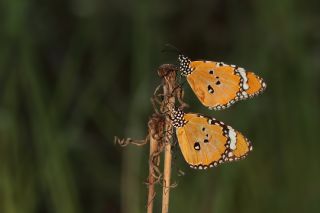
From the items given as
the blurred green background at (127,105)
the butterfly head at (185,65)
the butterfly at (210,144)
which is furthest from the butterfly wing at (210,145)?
the blurred green background at (127,105)

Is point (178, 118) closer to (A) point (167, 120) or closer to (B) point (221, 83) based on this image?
(A) point (167, 120)

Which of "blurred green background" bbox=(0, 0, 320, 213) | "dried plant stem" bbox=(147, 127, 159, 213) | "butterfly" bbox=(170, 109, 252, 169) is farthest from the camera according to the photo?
"blurred green background" bbox=(0, 0, 320, 213)

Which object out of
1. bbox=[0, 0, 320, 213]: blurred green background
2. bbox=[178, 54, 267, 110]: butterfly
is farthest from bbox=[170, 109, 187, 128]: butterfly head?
bbox=[0, 0, 320, 213]: blurred green background

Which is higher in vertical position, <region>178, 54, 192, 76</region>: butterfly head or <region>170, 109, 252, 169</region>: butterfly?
<region>178, 54, 192, 76</region>: butterfly head

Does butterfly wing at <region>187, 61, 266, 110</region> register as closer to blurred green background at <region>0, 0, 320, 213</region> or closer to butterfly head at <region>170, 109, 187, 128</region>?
butterfly head at <region>170, 109, 187, 128</region>

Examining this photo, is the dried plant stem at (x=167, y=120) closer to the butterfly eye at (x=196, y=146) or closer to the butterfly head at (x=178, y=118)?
the butterfly head at (x=178, y=118)

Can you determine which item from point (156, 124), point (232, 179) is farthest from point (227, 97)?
point (232, 179)
